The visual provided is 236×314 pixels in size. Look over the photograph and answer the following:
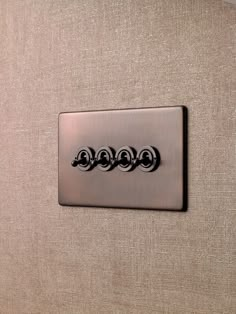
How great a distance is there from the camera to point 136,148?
1328 millimetres

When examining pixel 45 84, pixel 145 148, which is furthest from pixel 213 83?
pixel 45 84

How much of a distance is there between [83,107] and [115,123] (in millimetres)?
98

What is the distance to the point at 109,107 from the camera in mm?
1387

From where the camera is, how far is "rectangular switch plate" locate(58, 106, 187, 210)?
50.4 inches

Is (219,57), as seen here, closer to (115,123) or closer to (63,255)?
(115,123)

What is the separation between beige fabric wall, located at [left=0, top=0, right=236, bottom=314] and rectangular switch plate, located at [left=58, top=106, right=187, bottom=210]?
0.02 meters

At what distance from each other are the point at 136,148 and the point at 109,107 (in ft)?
0.37

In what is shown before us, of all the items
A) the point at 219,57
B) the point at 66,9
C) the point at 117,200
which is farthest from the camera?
the point at 66,9

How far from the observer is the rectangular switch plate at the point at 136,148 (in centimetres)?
128

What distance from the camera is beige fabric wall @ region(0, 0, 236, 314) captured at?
124 centimetres

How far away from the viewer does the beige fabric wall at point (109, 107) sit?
1.24 meters

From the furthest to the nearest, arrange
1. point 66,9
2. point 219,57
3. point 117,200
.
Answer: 1. point 66,9
2. point 117,200
3. point 219,57

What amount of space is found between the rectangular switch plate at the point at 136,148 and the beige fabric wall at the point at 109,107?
0.02 m

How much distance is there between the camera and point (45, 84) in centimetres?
150
